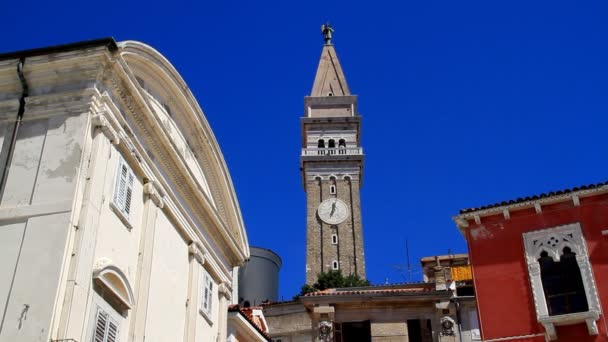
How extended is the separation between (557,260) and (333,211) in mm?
54053

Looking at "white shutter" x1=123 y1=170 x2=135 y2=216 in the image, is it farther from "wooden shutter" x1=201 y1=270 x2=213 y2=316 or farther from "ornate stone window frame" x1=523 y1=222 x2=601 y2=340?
A: "ornate stone window frame" x1=523 y1=222 x2=601 y2=340

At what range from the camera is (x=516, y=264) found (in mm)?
20047

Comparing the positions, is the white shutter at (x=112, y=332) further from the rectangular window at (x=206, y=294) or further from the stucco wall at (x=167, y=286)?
the rectangular window at (x=206, y=294)

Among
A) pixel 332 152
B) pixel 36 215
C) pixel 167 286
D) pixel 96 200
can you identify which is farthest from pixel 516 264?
pixel 332 152

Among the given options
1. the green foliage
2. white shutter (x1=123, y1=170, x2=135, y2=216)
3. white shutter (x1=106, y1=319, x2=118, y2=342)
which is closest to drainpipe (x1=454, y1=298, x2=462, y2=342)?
white shutter (x1=123, y1=170, x2=135, y2=216)

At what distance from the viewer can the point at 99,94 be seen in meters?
12.8

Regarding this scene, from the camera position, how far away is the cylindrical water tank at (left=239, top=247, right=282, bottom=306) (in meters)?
45.0

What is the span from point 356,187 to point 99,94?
6270 centimetres

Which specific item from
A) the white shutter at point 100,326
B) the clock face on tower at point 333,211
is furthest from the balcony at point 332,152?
the white shutter at point 100,326

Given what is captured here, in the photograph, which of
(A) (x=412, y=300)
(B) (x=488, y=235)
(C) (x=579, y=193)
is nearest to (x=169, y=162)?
(B) (x=488, y=235)

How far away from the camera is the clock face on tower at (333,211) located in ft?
239

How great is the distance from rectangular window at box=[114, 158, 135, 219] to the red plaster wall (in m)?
10.6

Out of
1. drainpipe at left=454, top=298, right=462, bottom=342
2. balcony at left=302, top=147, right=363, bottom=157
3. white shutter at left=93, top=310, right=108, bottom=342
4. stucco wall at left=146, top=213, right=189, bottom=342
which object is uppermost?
balcony at left=302, top=147, right=363, bottom=157

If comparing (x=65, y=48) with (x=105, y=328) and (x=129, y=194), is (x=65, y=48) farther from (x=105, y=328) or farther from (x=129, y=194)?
(x=105, y=328)
